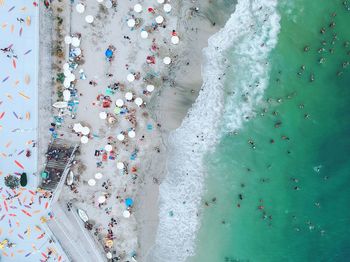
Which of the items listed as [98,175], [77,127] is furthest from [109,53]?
[98,175]

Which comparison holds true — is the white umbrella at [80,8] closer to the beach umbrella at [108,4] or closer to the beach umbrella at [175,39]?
the beach umbrella at [108,4]

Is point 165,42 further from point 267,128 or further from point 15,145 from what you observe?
point 15,145

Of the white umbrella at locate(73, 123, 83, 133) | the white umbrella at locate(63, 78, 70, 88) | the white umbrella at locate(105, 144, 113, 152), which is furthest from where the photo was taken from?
the white umbrella at locate(105, 144, 113, 152)

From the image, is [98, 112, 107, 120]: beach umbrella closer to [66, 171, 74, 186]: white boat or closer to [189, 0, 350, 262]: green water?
[66, 171, 74, 186]: white boat

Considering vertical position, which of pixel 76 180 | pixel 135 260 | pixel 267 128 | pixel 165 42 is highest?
pixel 165 42

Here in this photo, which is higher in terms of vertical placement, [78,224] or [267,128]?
[267,128]

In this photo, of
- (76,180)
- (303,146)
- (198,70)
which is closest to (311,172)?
(303,146)

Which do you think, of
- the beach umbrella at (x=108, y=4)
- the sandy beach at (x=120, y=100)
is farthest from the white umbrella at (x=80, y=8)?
the beach umbrella at (x=108, y=4)

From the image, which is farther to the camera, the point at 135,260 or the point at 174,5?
the point at 135,260

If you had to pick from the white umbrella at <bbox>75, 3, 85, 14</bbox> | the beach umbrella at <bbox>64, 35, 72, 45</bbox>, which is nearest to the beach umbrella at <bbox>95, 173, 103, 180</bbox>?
the beach umbrella at <bbox>64, 35, 72, 45</bbox>
